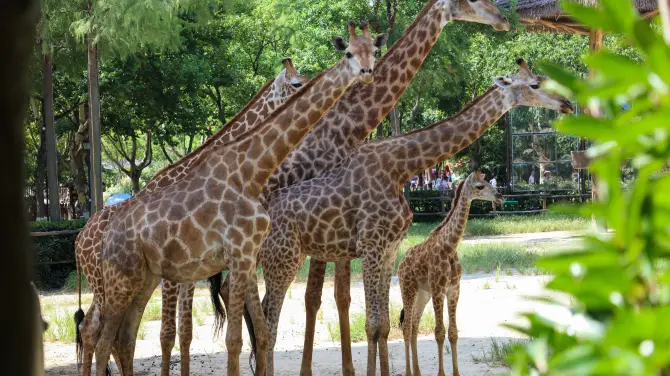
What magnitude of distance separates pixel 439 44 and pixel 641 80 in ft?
64.7

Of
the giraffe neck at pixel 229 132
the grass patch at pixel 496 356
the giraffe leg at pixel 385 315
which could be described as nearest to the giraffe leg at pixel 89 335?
the giraffe neck at pixel 229 132

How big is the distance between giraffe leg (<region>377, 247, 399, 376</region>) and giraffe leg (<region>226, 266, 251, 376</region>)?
5.28 ft

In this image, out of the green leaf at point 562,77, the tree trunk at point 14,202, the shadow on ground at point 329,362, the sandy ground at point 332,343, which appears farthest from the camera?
the sandy ground at point 332,343

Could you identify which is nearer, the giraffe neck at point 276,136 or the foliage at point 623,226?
the foliage at point 623,226

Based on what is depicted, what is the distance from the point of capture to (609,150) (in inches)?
47.9

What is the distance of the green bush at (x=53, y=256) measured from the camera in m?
15.0

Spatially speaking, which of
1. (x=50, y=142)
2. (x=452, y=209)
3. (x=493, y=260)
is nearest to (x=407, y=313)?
(x=452, y=209)

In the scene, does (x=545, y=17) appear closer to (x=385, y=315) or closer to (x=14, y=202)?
(x=385, y=315)

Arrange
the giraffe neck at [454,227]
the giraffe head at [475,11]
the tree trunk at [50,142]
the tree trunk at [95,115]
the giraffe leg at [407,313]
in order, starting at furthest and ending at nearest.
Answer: the tree trunk at [50,142], the tree trunk at [95,115], the giraffe leg at [407,313], the giraffe neck at [454,227], the giraffe head at [475,11]

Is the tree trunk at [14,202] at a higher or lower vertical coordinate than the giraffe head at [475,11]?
lower

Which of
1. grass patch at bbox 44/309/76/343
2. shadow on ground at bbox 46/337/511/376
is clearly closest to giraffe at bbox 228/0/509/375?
shadow on ground at bbox 46/337/511/376

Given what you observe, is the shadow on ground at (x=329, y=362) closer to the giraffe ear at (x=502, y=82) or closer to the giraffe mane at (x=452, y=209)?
the giraffe mane at (x=452, y=209)

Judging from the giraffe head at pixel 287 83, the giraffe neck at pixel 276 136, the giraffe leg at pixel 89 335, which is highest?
the giraffe head at pixel 287 83

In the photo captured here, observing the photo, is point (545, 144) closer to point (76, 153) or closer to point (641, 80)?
point (76, 153)
